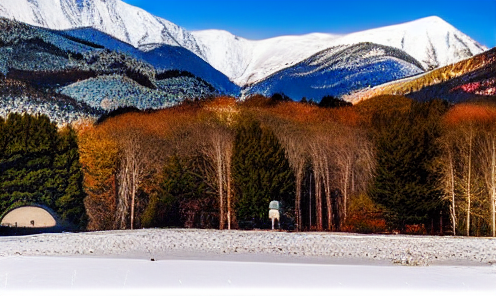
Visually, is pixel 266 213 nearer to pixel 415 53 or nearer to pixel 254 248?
pixel 254 248

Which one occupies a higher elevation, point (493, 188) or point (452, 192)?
point (493, 188)

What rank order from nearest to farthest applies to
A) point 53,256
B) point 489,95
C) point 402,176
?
point 53,256 < point 402,176 < point 489,95

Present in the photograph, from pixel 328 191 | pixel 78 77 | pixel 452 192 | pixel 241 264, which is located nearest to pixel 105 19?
pixel 78 77

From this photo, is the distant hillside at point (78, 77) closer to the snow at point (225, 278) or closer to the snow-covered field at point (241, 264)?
the snow-covered field at point (241, 264)

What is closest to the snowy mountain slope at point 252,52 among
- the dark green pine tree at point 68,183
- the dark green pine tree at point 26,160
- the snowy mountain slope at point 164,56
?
the snowy mountain slope at point 164,56

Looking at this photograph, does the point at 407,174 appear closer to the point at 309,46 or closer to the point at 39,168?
the point at 39,168

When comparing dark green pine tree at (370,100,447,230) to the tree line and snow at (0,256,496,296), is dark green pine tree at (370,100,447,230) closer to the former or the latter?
the tree line

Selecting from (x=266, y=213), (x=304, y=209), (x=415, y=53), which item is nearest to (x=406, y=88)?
(x=415, y=53)
